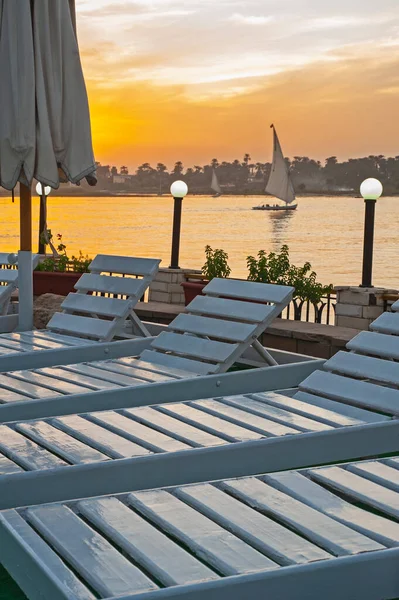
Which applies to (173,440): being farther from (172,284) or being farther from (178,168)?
(178,168)

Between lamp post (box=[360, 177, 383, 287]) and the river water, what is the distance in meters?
33.5

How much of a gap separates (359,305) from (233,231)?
61.2 metres

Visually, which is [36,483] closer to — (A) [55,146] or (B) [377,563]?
(B) [377,563]

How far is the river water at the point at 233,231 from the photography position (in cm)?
4966

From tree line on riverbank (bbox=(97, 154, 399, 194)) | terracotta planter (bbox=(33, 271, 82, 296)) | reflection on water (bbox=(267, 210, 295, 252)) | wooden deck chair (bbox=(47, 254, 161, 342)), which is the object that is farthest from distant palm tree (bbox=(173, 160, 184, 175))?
wooden deck chair (bbox=(47, 254, 161, 342))

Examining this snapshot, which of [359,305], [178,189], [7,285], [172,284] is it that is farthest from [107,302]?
[178,189]

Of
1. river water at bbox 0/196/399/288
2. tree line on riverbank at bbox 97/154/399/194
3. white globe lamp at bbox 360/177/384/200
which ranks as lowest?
river water at bbox 0/196/399/288

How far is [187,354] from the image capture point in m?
4.85

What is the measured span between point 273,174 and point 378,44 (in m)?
11.6

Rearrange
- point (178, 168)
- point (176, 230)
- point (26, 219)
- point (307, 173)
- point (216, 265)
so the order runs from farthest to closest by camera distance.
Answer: point (307, 173)
point (178, 168)
point (176, 230)
point (216, 265)
point (26, 219)

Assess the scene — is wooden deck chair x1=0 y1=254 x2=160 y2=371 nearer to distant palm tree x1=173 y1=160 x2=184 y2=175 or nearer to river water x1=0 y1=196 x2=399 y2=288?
distant palm tree x1=173 y1=160 x2=184 y2=175

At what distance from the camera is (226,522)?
2.52 m

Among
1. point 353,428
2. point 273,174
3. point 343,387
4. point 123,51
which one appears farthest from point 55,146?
point 273,174

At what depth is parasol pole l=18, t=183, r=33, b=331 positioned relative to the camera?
231 inches
